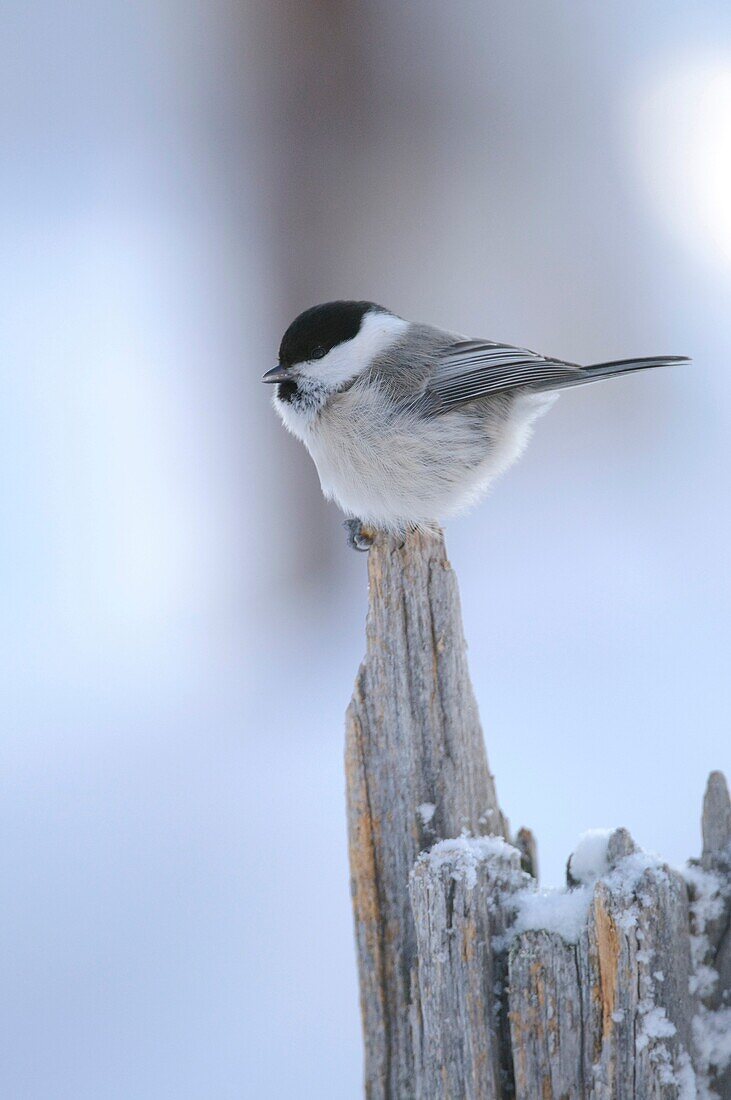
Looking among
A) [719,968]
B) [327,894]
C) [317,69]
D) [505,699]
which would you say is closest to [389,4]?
[317,69]

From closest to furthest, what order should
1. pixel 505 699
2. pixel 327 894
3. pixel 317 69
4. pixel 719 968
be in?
1. pixel 719 968
2. pixel 327 894
3. pixel 505 699
4. pixel 317 69

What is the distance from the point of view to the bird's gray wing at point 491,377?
2.24m

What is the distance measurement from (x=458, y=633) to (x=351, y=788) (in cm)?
33

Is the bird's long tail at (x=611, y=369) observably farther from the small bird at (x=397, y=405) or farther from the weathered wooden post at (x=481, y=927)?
the weathered wooden post at (x=481, y=927)

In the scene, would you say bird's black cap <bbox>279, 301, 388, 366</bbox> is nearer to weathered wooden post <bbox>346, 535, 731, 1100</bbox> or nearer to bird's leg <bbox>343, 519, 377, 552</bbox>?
bird's leg <bbox>343, 519, 377, 552</bbox>

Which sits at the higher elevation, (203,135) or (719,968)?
(203,135)

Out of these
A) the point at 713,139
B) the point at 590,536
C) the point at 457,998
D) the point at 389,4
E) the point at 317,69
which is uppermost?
the point at 389,4

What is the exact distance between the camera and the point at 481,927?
143cm

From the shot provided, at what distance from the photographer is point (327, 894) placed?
2.89m

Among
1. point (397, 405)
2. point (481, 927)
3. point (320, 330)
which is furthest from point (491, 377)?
point (481, 927)

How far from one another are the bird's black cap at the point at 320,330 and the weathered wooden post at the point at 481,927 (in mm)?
721

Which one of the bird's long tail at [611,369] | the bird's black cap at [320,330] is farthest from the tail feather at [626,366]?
the bird's black cap at [320,330]

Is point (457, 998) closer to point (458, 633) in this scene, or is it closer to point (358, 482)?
point (458, 633)

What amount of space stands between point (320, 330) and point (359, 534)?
1.56 ft
